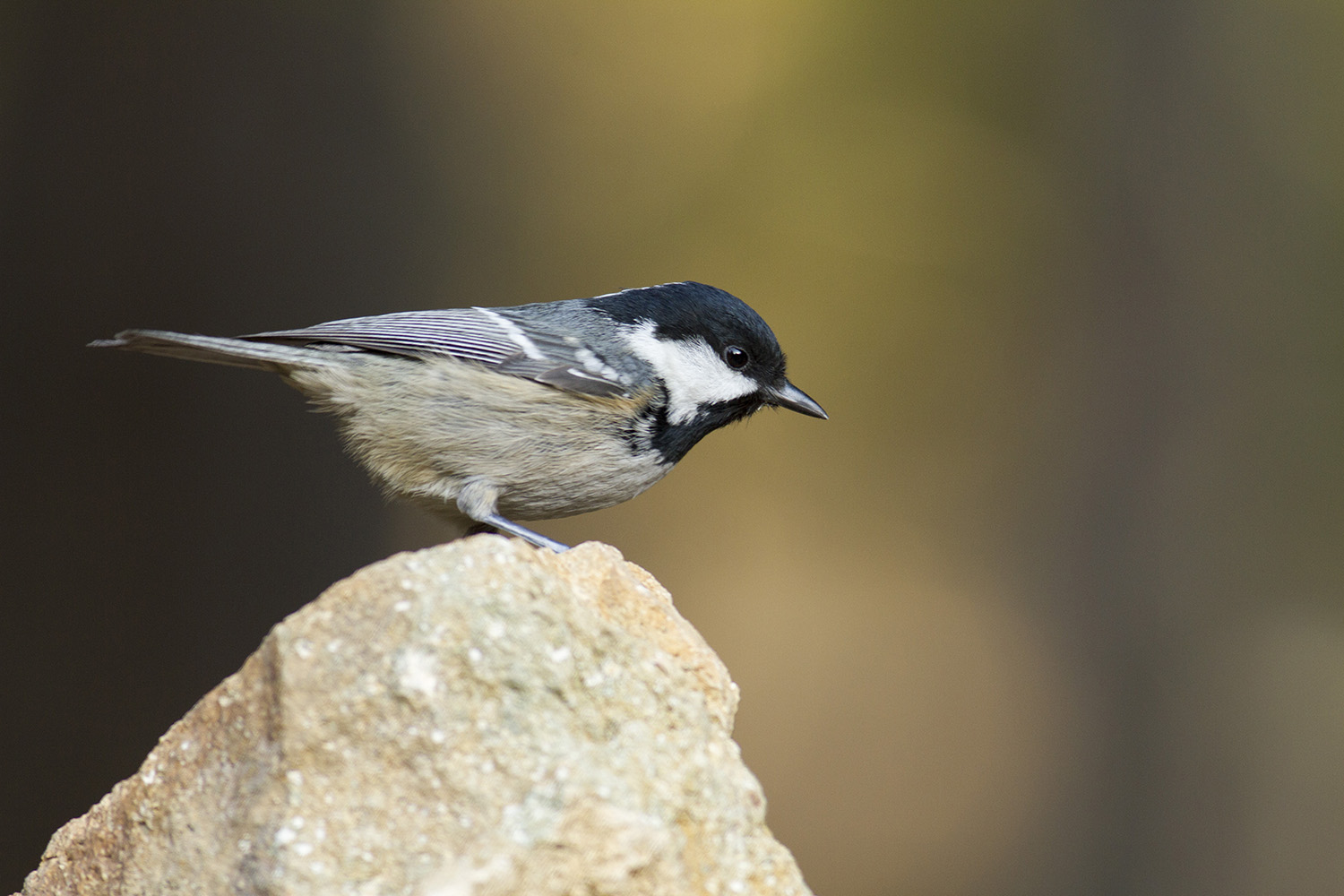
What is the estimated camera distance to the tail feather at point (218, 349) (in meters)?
2.34

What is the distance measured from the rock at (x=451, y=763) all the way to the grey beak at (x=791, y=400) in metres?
1.33

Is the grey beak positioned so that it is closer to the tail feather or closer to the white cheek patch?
the white cheek patch

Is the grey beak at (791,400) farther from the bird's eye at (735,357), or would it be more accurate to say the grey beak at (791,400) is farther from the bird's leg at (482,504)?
the bird's leg at (482,504)

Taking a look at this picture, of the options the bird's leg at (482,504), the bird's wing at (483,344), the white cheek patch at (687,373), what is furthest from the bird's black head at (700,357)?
the bird's leg at (482,504)

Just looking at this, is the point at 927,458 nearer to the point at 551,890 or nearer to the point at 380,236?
the point at 380,236

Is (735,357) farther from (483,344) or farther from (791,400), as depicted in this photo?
(483,344)

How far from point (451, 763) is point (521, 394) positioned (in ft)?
4.34

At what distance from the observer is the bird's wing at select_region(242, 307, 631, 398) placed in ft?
8.68

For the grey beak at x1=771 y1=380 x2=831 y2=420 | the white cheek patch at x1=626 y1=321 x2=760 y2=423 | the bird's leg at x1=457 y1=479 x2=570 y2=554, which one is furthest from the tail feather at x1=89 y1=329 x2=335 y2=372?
the grey beak at x1=771 y1=380 x2=831 y2=420

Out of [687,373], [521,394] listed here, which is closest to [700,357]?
[687,373]

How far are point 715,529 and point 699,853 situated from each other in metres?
3.94

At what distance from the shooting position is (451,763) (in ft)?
4.67

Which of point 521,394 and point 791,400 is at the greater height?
point 791,400

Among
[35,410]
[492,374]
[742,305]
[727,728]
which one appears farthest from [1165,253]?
[35,410]
